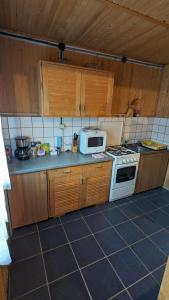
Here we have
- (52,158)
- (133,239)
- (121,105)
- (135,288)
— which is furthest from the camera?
(121,105)

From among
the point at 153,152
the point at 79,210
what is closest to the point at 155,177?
the point at 153,152

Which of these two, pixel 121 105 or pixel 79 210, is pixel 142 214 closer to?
pixel 79 210

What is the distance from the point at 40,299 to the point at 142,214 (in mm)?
1680

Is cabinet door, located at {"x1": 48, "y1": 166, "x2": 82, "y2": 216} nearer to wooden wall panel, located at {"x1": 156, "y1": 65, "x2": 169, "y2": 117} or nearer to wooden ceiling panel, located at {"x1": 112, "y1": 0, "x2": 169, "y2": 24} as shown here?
wooden ceiling panel, located at {"x1": 112, "y1": 0, "x2": 169, "y2": 24}

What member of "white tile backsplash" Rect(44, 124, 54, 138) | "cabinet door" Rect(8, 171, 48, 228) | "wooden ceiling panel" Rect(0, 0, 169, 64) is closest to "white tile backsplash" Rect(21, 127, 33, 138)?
"white tile backsplash" Rect(44, 124, 54, 138)

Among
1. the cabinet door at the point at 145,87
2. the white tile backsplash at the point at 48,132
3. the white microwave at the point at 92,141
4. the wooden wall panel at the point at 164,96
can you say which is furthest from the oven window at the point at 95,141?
the wooden wall panel at the point at 164,96

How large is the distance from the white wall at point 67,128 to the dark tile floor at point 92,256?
3.85 feet

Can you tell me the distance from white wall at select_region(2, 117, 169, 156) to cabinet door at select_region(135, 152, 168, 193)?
16.5 inches

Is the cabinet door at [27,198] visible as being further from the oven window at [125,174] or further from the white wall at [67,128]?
the oven window at [125,174]

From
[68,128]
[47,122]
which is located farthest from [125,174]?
[47,122]

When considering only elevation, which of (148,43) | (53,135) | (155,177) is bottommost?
(155,177)

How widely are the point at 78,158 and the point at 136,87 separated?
65.6 inches

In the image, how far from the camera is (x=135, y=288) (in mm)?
1392

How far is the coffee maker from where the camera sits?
1965mm
